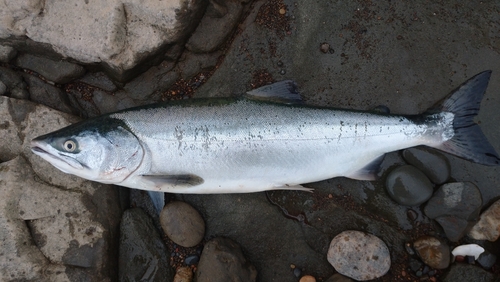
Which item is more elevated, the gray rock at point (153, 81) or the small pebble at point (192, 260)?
the gray rock at point (153, 81)

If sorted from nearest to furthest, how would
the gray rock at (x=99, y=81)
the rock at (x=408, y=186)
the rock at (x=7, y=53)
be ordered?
the rock at (x=408, y=186), the rock at (x=7, y=53), the gray rock at (x=99, y=81)

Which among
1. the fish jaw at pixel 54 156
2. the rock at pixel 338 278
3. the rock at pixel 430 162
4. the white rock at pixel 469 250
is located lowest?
the rock at pixel 338 278

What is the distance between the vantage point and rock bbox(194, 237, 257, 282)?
11.1 feet

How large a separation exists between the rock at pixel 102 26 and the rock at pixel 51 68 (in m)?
0.24

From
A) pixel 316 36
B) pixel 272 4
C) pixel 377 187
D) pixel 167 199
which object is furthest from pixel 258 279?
pixel 272 4

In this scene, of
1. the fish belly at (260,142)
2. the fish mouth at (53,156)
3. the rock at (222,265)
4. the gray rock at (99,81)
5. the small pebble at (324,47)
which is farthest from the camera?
the gray rock at (99,81)

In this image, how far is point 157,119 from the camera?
3.30 meters

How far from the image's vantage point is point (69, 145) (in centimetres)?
318

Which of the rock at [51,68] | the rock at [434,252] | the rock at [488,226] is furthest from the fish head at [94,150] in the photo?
the rock at [488,226]

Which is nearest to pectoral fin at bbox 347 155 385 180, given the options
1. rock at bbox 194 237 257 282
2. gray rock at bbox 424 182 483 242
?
gray rock at bbox 424 182 483 242

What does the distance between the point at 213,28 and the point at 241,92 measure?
2.64ft

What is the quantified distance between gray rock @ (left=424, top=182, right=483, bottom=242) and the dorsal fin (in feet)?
6.30

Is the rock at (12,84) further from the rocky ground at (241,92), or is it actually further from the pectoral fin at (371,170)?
the pectoral fin at (371,170)

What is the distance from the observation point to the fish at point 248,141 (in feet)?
10.6
